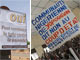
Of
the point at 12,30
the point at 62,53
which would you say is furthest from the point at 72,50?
the point at 12,30

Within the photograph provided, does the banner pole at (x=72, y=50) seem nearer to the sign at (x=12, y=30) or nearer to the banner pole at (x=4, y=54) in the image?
the sign at (x=12, y=30)

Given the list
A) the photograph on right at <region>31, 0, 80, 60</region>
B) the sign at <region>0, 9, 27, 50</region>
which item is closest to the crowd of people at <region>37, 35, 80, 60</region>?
the photograph on right at <region>31, 0, 80, 60</region>

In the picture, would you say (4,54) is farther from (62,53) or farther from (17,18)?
(62,53)

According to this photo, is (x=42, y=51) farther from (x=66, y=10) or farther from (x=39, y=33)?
(x=66, y=10)

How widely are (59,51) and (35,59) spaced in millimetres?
327

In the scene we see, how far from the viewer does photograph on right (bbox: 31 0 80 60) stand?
169 centimetres

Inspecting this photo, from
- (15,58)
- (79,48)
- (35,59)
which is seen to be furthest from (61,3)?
(15,58)

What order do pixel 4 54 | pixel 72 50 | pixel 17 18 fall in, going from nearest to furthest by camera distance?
pixel 72 50 < pixel 4 54 < pixel 17 18

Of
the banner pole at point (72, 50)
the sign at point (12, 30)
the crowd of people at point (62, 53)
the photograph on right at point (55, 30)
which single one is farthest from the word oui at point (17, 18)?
the banner pole at point (72, 50)

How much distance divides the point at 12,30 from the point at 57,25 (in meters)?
0.71

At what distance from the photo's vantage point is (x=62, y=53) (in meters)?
1.71

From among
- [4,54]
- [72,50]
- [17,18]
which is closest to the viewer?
[72,50]

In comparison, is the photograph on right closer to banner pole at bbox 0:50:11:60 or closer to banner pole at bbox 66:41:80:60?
banner pole at bbox 66:41:80:60

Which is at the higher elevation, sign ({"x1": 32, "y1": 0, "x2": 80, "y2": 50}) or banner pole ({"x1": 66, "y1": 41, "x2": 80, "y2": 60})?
sign ({"x1": 32, "y1": 0, "x2": 80, "y2": 50})
